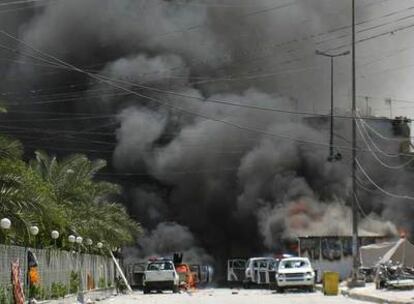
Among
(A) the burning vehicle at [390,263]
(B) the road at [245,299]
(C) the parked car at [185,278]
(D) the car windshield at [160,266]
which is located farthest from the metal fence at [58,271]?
(A) the burning vehicle at [390,263]

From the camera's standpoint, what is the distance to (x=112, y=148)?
63562mm

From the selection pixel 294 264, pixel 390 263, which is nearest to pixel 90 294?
pixel 294 264

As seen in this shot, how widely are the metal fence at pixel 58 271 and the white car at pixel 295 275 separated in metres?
9.25

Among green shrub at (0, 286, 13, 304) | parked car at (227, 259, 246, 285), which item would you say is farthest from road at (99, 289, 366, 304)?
parked car at (227, 259, 246, 285)

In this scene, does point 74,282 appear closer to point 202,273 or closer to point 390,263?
point 390,263

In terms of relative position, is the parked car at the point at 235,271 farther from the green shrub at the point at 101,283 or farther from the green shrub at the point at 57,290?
the green shrub at the point at 57,290

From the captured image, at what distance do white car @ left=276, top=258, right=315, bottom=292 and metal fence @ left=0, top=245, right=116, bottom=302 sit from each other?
9.25 meters

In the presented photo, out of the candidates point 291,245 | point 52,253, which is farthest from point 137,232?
point 52,253

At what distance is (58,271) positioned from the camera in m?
29.6

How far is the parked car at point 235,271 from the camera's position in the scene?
54.7 m

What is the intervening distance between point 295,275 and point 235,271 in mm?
18570

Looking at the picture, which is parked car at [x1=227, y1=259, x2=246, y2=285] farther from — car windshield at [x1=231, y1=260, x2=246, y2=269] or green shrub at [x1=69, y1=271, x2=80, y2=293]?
green shrub at [x1=69, y1=271, x2=80, y2=293]

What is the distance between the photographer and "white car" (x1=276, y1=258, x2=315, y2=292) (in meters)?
37.0

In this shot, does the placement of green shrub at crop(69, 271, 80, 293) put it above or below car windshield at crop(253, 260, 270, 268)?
above
